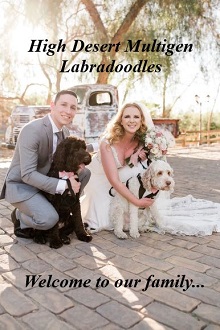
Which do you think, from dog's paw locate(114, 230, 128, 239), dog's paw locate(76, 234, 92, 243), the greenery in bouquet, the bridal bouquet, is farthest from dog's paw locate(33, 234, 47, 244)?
the greenery in bouquet

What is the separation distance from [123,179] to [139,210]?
1.55ft

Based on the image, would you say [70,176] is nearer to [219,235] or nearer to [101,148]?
[101,148]

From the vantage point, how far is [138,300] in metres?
2.33

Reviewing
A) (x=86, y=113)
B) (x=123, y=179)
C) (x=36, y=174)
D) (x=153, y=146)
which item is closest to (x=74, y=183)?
(x=36, y=174)

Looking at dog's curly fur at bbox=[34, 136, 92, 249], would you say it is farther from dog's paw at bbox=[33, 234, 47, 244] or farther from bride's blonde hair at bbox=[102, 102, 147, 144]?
bride's blonde hair at bbox=[102, 102, 147, 144]

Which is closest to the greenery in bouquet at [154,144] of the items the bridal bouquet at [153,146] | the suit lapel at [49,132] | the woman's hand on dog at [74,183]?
the bridal bouquet at [153,146]

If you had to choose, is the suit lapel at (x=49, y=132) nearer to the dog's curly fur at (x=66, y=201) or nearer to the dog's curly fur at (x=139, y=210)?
the dog's curly fur at (x=66, y=201)

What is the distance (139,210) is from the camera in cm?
382

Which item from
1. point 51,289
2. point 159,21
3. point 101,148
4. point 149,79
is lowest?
point 51,289

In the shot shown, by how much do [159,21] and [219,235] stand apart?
40.2 ft

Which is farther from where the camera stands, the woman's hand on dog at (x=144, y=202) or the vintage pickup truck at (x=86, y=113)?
the vintage pickup truck at (x=86, y=113)

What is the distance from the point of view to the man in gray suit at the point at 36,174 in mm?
3209

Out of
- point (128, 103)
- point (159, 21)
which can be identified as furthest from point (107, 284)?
→ point (159, 21)

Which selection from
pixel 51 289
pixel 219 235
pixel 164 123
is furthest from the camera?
pixel 164 123
